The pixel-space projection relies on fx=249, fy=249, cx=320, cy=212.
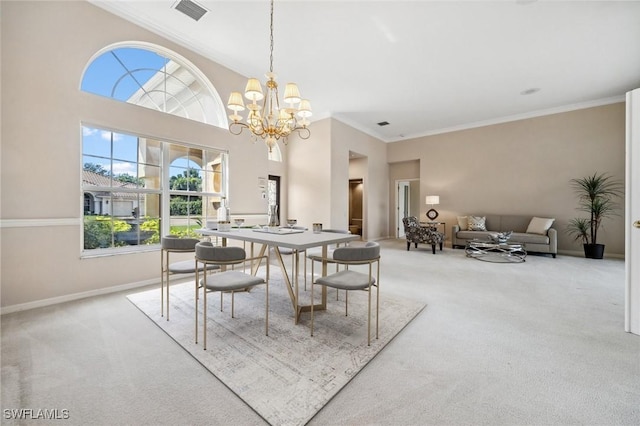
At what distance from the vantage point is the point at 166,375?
1.53m

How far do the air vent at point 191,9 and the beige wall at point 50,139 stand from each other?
2.37ft

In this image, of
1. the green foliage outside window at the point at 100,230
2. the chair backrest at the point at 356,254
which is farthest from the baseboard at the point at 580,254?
the green foliage outside window at the point at 100,230

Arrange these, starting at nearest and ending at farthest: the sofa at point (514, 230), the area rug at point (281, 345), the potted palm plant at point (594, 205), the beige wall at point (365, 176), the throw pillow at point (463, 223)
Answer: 1. the area rug at point (281, 345)
2. the potted palm plant at point (594, 205)
3. the sofa at point (514, 230)
4. the beige wall at point (365, 176)
5. the throw pillow at point (463, 223)

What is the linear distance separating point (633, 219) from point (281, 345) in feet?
9.96

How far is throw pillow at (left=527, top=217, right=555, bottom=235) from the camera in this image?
5.39m

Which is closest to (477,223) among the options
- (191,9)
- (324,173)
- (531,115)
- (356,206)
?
(531,115)

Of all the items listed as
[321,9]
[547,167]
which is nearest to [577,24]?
[321,9]

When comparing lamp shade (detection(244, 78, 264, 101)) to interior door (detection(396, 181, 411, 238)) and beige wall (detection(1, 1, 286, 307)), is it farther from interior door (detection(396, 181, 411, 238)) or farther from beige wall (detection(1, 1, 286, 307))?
interior door (detection(396, 181, 411, 238))

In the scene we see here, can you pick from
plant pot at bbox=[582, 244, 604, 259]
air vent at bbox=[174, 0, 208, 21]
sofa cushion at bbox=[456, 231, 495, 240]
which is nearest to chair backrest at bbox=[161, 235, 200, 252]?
air vent at bbox=[174, 0, 208, 21]

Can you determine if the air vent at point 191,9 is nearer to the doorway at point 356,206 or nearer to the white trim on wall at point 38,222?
the white trim on wall at point 38,222

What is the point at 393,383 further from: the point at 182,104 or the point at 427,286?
the point at 182,104

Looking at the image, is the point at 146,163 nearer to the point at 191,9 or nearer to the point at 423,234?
the point at 191,9

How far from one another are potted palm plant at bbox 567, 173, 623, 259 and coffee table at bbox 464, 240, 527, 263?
125 centimetres

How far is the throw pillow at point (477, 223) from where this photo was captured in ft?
20.1
